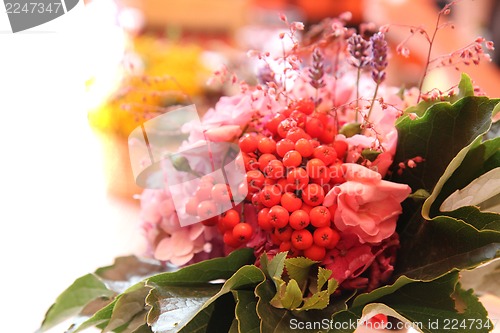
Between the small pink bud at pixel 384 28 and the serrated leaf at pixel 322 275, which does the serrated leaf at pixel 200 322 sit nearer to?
the serrated leaf at pixel 322 275

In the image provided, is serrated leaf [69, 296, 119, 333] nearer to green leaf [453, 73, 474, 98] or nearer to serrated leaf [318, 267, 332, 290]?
serrated leaf [318, 267, 332, 290]

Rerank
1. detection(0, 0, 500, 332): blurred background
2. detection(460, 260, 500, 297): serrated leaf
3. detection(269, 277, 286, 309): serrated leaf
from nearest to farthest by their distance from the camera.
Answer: detection(269, 277, 286, 309): serrated leaf < detection(460, 260, 500, 297): serrated leaf < detection(0, 0, 500, 332): blurred background

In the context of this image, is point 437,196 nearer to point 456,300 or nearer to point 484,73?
point 456,300

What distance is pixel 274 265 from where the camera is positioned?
0.49 metres

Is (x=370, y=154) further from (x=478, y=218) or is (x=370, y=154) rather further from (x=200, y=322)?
(x=200, y=322)

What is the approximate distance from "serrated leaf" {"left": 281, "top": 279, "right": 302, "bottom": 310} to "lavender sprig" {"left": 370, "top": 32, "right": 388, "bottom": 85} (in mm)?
219

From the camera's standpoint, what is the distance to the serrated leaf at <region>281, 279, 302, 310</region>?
1.57 ft

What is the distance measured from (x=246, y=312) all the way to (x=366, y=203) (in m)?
0.15

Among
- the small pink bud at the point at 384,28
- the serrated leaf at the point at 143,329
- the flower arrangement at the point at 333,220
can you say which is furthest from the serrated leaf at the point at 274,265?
the small pink bud at the point at 384,28

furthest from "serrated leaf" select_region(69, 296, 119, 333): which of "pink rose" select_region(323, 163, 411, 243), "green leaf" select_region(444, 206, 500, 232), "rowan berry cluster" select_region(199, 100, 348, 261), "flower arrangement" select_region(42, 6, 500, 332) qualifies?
"green leaf" select_region(444, 206, 500, 232)

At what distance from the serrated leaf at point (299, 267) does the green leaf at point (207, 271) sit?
6 centimetres

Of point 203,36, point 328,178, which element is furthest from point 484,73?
point 203,36

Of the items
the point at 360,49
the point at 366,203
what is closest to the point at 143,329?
the point at 366,203

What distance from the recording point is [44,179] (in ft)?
3.05
